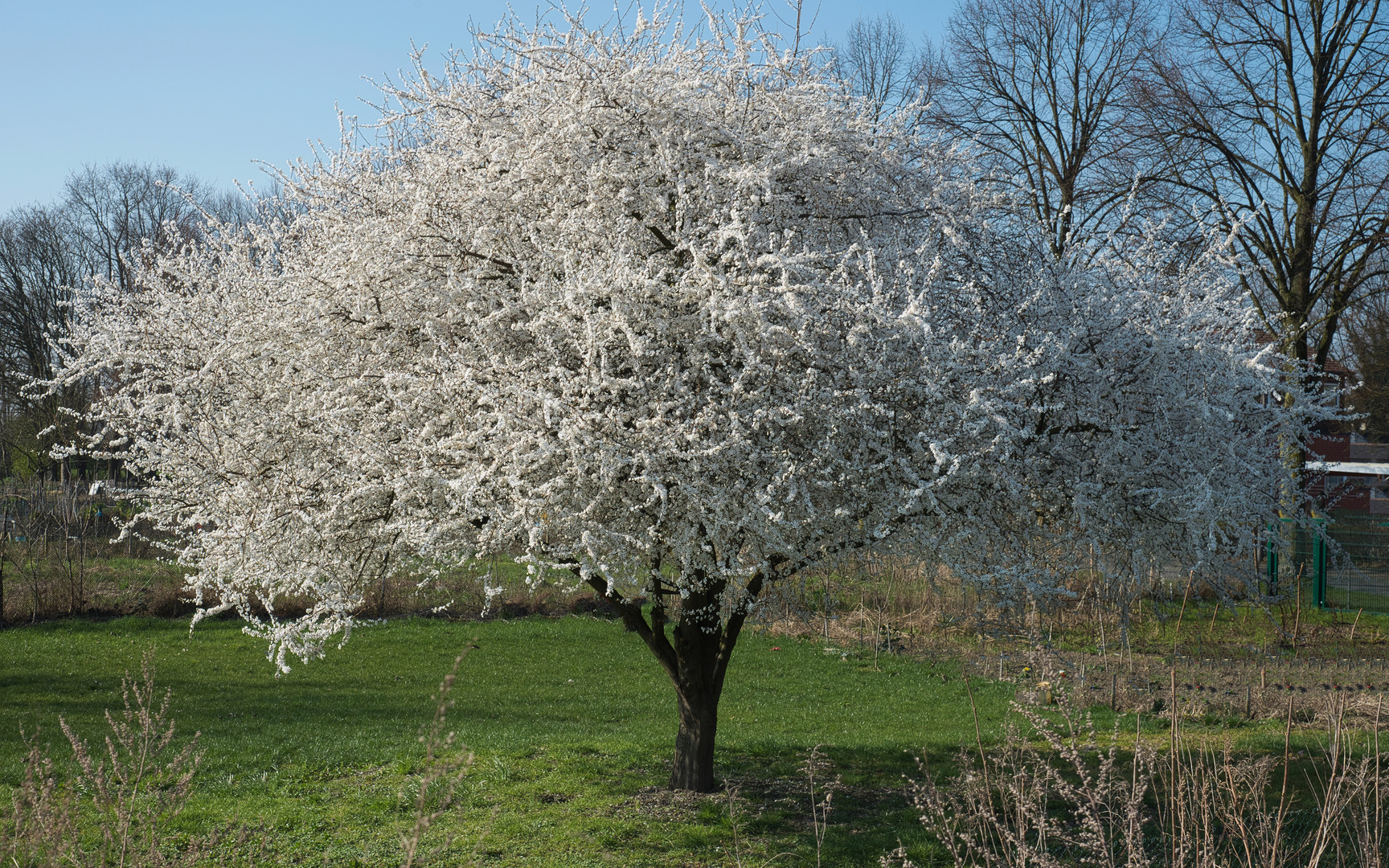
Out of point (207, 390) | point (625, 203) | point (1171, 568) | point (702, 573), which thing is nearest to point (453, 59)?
point (625, 203)

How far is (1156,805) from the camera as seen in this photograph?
276 inches

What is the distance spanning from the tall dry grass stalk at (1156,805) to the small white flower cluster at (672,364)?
3.35ft

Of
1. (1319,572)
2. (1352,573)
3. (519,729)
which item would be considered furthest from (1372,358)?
(519,729)

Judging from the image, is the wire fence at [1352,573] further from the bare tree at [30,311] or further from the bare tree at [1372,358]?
the bare tree at [30,311]

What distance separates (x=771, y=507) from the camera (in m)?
4.69

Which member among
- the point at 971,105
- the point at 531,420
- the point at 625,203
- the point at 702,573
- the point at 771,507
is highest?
the point at 971,105

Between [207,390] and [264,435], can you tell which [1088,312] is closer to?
[264,435]

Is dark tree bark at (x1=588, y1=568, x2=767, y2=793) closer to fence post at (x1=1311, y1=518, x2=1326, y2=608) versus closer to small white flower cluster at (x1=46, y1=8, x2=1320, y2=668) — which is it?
small white flower cluster at (x1=46, y1=8, x2=1320, y2=668)

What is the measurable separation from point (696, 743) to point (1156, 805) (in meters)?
3.30

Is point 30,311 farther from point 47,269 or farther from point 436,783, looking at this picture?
point 436,783

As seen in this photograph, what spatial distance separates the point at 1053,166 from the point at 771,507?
15.5 meters

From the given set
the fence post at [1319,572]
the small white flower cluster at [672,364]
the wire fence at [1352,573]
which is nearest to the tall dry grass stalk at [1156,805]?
the small white flower cluster at [672,364]

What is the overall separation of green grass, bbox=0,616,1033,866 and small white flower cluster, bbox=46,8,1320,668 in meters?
1.65

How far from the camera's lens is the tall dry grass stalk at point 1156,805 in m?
3.60
